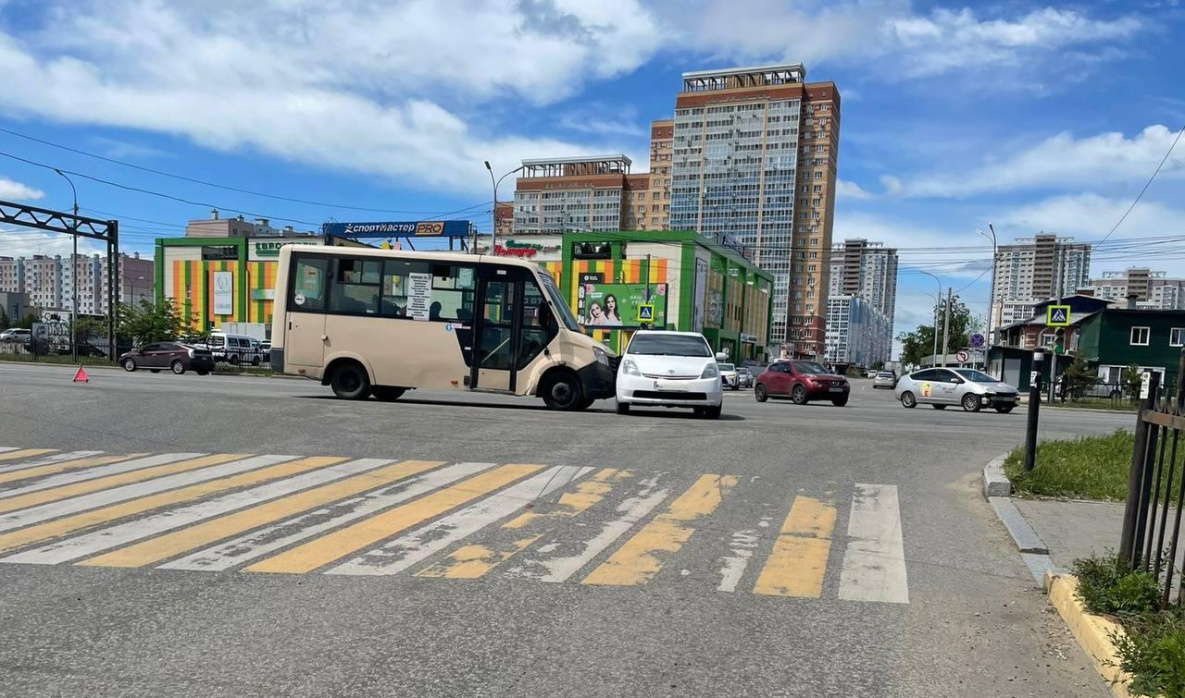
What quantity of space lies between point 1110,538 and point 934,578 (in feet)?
6.39

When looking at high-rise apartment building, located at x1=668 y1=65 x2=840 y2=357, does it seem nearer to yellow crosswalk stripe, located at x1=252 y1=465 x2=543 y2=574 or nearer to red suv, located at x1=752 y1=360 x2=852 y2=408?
red suv, located at x1=752 y1=360 x2=852 y2=408

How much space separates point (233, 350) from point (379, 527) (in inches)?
1784

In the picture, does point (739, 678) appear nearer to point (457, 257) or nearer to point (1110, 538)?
point (1110, 538)

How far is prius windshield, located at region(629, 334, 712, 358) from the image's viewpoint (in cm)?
1452

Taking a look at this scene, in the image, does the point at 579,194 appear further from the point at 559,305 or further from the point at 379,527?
the point at 379,527

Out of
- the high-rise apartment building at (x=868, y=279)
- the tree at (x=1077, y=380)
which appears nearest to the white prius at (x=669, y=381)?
the tree at (x=1077, y=380)

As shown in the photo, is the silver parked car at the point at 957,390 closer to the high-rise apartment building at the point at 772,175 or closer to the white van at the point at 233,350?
the white van at the point at 233,350

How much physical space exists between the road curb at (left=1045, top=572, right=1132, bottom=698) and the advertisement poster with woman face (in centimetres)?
5387

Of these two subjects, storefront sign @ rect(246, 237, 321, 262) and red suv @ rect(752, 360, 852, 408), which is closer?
red suv @ rect(752, 360, 852, 408)

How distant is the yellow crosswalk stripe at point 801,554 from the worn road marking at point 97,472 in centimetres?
635

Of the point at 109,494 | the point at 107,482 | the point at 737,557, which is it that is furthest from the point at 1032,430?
the point at 107,482

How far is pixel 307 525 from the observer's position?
227 inches

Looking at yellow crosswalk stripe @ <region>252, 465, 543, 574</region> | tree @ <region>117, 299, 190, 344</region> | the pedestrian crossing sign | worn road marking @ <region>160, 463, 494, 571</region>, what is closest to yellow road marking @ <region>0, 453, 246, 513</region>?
worn road marking @ <region>160, 463, 494, 571</region>

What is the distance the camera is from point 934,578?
4.94 metres
